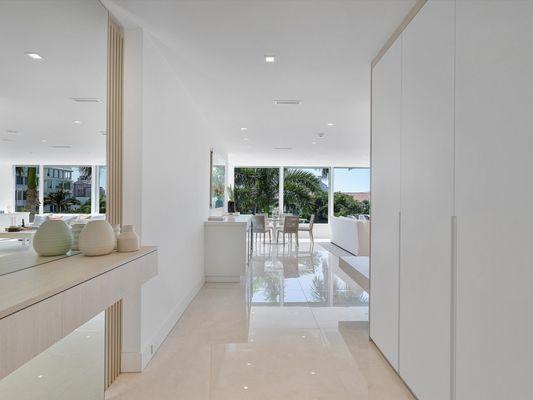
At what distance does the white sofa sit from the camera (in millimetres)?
7773

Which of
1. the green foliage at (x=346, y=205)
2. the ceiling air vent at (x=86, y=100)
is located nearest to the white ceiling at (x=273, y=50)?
the ceiling air vent at (x=86, y=100)

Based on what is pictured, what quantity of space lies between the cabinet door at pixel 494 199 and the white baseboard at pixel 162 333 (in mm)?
2090

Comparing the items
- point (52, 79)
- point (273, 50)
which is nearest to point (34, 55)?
point (52, 79)

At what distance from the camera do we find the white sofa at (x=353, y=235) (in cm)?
777

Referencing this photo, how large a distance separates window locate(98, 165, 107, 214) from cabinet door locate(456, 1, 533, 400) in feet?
6.92

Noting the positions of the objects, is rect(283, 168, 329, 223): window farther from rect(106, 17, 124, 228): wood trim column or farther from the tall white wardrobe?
rect(106, 17, 124, 228): wood trim column

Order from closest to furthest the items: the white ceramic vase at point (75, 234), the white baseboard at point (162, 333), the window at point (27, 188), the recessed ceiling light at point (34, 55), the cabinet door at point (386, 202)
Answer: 1. the window at point (27, 188)
2. the recessed ceiling light at point (34, 55)
3. the white ceramic vase at point (75, 234)
4. the cabinet door at point (386, 202)
5. the white baseboard at point (162, 333)

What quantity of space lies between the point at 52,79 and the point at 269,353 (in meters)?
2.49

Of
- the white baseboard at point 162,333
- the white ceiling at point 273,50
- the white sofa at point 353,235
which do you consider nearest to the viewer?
the white ceiling at point 273,50

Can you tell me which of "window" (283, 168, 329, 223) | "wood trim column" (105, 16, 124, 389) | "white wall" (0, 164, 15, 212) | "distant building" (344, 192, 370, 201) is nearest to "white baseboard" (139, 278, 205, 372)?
"wood trim column" (105, 16, 124, 389)

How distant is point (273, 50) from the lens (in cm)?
293

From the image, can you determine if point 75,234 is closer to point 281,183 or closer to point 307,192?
point 281,183

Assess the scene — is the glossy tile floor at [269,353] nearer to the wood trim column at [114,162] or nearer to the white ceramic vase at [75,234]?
the wood trim column at [114,162]

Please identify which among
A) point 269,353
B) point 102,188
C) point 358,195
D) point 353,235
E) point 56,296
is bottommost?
point 269,353
